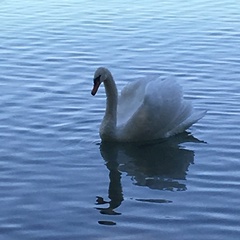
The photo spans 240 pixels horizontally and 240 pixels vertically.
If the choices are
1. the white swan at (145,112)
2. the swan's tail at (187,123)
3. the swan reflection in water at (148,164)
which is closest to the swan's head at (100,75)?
the white swan at (145,112)

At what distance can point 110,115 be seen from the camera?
1045 cm

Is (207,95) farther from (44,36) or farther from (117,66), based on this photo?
(44,36)

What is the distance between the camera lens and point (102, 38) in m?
16.3

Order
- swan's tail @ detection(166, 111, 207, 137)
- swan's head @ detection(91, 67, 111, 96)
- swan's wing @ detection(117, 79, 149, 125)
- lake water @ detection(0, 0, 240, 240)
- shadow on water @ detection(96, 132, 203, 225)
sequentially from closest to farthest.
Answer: lake water @ detection(0, 0, 240, 240) < shadow on water @ detection(96, 132, 203, 225) < swan's head @ detection(91, 67, 111, 96) < swan's tail @ detection(166, 111, 207, 137) < swan's wing @ detection(117, 79, 149, 125)

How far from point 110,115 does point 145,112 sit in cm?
47

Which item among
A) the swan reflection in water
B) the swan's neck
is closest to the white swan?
the swan's neck

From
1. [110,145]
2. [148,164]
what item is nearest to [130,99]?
[110,145]

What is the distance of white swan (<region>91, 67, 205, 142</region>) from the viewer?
10281 mm

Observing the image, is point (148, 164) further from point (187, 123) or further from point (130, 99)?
point (130, 99)

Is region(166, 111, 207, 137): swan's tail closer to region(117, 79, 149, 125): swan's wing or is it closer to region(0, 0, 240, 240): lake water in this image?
region(0, 0, 240, 240): lake water

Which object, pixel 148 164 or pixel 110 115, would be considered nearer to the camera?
pixel 148 164

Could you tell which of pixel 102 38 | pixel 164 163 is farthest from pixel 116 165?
pixel 102 38

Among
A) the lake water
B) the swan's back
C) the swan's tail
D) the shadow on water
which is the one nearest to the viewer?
the lake water

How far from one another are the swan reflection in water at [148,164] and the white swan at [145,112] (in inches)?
4.8
